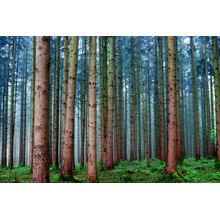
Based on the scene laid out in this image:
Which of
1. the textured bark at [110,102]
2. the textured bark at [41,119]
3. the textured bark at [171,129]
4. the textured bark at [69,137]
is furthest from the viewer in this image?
the textured bark at [110,102]

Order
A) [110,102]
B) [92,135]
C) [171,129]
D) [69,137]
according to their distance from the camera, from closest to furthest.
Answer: [92,135] → [69,137] → [171,129] → [110,102]

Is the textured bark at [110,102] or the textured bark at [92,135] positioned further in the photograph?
the textured bark at [110,102]

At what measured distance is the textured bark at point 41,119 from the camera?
6059 mm

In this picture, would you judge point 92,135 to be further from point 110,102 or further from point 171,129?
point 110,102

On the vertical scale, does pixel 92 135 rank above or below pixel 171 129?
below

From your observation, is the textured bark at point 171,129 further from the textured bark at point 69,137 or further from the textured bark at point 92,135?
the textured bark at point 69,137

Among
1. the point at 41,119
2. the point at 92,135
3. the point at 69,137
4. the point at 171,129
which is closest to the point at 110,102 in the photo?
the point at 171,129

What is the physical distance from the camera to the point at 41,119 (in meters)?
6.11

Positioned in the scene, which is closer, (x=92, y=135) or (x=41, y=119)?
(x=41, y=119)

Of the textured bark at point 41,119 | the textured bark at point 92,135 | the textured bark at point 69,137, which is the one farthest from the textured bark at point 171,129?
the textured bark at point 41,119
